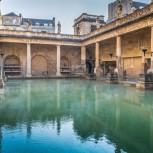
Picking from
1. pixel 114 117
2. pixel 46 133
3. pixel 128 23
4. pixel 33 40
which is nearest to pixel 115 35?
pixel 128 23

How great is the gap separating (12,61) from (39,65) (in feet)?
13.9

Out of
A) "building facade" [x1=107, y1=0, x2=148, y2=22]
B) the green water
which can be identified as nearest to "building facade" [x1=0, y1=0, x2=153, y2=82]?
"building facade" [x1=107, y1=0, x2=148, y2=22]

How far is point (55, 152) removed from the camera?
3934 millimetres

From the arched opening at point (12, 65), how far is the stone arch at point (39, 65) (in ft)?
7.63

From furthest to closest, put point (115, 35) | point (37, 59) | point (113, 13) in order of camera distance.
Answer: point (113, 13), point (37, 59), point (115, 35)

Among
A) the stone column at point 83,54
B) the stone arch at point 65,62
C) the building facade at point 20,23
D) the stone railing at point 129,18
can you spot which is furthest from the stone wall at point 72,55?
the building facade at point 20,23

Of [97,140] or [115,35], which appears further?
[115,35]

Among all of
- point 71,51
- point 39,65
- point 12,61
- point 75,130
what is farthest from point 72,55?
point 75,130

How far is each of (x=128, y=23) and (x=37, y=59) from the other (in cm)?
1779

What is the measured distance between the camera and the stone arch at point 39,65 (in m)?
33.6

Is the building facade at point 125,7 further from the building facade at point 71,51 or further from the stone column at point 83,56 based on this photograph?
the building facade at point 71,51

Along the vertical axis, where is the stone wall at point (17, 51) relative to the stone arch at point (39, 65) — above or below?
above

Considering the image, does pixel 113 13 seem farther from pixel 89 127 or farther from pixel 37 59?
pixel 89 127

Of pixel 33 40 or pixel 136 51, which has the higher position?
pixel 33 40
